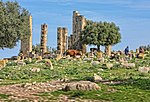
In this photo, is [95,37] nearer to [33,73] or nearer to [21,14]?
[21,14]

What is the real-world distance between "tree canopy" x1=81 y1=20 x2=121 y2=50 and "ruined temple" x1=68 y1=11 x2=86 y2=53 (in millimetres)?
1052

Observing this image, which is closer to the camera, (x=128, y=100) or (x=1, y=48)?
(x=128, y=100)

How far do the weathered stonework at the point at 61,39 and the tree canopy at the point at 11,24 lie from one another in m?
13.2

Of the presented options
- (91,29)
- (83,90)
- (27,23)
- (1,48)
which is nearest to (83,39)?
(91,29)

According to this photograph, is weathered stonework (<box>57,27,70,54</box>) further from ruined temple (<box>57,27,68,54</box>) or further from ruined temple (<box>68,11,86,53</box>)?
ruined temple (<box>68,11,86,53</box>)

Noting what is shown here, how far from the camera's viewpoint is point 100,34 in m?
64.2

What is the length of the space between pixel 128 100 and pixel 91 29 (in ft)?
163

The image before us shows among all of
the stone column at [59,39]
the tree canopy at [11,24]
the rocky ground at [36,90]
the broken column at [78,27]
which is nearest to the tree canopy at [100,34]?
the broken column at [78,27]

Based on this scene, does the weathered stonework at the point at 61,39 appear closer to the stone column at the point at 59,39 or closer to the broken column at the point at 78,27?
the stone column at the point at 59,39

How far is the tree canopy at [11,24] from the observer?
45625 mm

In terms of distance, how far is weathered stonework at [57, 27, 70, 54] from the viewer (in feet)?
204

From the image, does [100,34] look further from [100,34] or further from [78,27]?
[78,27]

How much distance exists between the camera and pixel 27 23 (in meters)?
49.7

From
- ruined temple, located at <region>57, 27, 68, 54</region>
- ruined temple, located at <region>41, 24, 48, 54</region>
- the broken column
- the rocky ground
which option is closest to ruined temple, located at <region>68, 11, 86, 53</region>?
the broken column
